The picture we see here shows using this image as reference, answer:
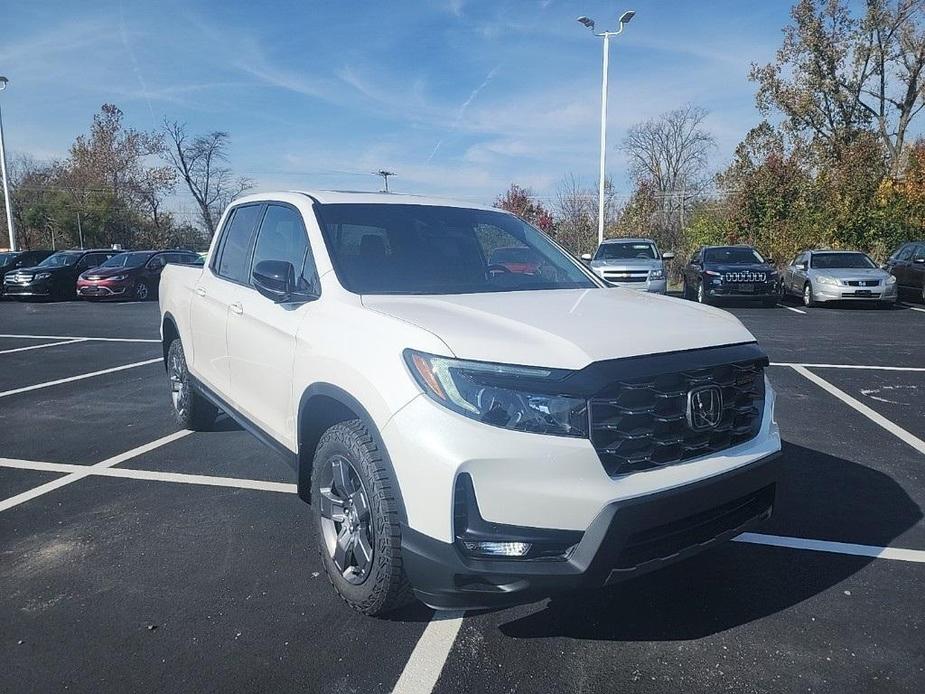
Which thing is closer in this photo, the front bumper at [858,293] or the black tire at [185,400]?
the black tire at [185,400]

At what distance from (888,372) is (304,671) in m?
8.11

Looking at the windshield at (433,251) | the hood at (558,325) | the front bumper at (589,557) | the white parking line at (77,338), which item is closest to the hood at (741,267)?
the white parking line at (77,338)

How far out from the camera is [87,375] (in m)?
8.34

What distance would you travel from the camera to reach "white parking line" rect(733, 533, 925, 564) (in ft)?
11.2

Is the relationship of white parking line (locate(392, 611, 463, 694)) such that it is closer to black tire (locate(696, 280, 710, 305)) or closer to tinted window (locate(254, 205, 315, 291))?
tinted window (locate(254, 205, 315, 291))

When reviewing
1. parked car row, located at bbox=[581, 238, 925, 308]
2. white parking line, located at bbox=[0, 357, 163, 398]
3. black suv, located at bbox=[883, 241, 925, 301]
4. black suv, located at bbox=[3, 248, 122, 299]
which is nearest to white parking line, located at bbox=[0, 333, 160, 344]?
white parking line, located at bbox=[0, 357, 163, 398]

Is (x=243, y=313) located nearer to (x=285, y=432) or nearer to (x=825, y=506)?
(x=285, y=432)

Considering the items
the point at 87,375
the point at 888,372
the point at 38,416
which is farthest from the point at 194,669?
the point at 888,372

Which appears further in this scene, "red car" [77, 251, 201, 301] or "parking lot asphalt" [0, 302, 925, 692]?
"red car" [77, 251, 201, 301]

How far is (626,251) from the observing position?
16953 mm

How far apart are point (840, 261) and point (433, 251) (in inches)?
634

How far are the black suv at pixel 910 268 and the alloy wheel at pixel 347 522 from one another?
57.0 feet

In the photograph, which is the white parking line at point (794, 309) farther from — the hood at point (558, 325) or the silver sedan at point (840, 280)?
the hood at point (558, 325)

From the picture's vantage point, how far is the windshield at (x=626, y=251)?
16.8m
